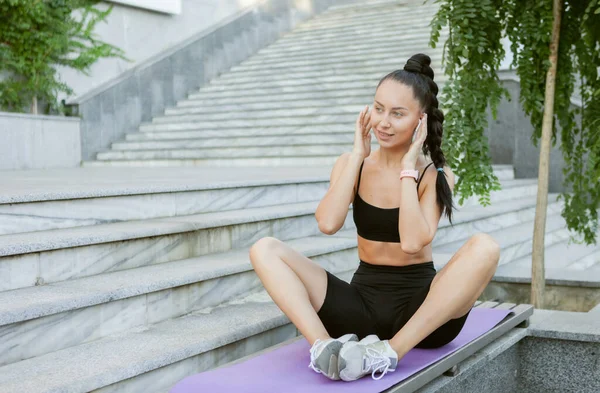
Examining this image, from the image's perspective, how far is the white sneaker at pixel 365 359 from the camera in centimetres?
239

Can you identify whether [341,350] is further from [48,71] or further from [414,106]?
[48,71]

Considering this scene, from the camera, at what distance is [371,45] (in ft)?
43.2

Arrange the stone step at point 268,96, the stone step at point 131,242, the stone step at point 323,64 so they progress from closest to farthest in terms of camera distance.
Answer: the stone step at point 131,242, the stone step at point 268,96, the stone step at point 323,64

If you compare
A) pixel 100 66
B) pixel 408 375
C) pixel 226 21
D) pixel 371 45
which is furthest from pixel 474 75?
pixel 226 21

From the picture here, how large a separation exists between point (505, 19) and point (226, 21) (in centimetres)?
1010

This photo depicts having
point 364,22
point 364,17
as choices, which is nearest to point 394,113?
point 364,22

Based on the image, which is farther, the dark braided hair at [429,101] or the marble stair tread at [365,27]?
the marble stair tread at [365,27]

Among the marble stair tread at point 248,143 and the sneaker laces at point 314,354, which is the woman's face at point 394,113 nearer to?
the sneaker laces at point 314,354

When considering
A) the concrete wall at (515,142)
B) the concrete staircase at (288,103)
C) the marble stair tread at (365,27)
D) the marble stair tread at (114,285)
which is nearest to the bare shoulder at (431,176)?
the marble stair tread at (114,285)

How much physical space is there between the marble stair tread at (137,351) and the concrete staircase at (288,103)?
564cm

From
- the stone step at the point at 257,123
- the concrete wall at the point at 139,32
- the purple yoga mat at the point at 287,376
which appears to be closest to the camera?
the purple yoga mat at the point at 287,376

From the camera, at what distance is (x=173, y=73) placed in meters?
12.3

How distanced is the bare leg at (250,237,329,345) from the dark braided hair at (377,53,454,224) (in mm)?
589

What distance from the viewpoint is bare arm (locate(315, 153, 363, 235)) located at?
114 inches
